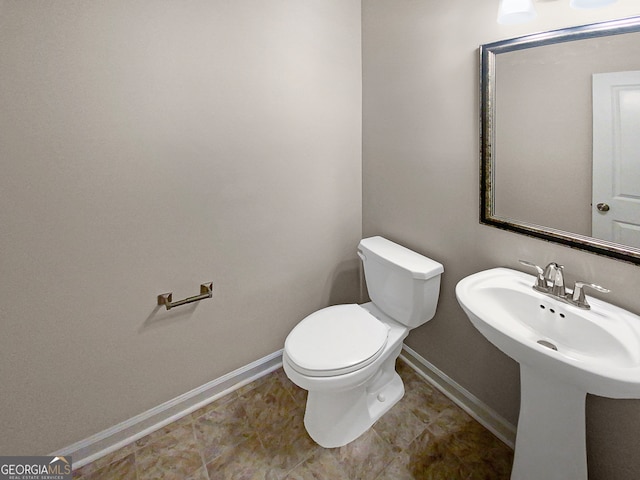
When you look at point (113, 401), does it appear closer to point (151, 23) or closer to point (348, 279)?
point (348, 279)

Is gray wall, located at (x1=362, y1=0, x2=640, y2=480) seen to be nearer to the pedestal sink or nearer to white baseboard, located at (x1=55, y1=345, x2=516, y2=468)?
white baseboard, located at (x1=55, y1=345, x2=516, y2=468)

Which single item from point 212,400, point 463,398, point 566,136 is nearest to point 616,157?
point 566,136

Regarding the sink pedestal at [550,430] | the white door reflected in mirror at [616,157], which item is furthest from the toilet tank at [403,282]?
the white door reflected in mirror at [616,157]

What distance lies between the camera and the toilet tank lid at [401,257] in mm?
1547

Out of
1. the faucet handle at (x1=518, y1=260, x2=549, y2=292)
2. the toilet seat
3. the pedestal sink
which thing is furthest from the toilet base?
the faucet handle at (x1=518, y1=260, x2=549, y2=292)

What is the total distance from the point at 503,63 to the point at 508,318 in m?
0.99

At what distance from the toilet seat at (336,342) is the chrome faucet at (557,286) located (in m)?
0.66

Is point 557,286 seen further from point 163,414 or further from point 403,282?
point 163,414

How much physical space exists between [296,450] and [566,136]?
5.54ft

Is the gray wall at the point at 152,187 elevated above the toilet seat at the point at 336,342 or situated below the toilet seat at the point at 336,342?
above

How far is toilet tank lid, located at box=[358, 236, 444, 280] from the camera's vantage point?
1.55 metres

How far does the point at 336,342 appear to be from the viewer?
1.46 meters

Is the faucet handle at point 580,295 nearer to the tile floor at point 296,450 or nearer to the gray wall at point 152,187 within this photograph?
the tile floor at point 296,450

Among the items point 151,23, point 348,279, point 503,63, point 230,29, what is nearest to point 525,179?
point 503,63
